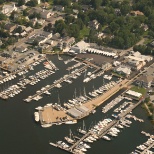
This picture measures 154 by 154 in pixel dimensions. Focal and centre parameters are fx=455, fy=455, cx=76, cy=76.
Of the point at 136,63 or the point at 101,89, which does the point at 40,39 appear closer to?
the point at 136,63

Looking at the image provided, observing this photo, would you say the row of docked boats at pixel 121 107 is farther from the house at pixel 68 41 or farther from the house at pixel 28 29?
the house at pixel 28 29

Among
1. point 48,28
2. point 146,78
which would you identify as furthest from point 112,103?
point 48,28

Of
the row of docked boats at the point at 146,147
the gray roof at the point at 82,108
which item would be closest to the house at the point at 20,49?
the gray roof at the point at 82,108

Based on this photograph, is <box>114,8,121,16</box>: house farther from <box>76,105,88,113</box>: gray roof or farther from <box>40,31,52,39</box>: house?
<box>76,105,88,113</box>: gray roof

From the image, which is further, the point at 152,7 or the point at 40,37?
the point at 152,7

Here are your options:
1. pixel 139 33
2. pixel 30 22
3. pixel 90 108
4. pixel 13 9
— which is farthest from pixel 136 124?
pixel 13 9

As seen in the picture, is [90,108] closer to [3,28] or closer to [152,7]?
[3,28]

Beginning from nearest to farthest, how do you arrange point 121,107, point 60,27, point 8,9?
point 121,107
point 60,27
point 8,9

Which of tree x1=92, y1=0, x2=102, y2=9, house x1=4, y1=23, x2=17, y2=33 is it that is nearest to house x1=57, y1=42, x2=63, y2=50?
house x1=4, y1=23, x2=17, y2=33
